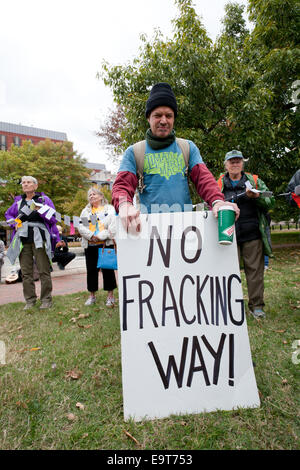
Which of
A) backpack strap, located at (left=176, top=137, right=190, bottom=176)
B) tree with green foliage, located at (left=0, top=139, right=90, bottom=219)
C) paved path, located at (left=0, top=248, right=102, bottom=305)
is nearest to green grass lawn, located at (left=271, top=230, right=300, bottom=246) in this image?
paved path, located at (left=0, top=248, right=102, bottom=305)

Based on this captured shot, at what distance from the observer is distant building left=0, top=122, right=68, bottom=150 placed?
1965 inches

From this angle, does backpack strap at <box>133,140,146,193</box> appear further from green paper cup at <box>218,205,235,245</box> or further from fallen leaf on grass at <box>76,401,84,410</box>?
fallen leaf on grass at <box>76,401,84,410</box>

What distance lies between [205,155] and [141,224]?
6.10m

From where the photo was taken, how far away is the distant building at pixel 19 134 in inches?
1965

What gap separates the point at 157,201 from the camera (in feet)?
6.46

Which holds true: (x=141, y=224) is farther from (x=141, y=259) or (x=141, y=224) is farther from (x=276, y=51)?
(x=276, y=51)

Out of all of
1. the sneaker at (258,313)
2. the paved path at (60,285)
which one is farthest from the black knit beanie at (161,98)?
the paved path at (60,285)

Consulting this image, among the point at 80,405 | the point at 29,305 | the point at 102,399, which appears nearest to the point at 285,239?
the point at 29,305

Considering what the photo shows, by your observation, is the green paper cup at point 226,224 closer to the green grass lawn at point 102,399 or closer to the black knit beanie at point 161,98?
the black knit beanie at point 161,98

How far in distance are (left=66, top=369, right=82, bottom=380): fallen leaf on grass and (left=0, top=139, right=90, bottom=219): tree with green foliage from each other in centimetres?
2243

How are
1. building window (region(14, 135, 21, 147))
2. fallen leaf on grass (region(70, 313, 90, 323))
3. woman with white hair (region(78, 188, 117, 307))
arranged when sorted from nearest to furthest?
fallen leaf on grass (region(70, 313, 90, 323)), woman with white hair (region(78, 188, 117, 307)), building window (region(14, 135, 21, 147))

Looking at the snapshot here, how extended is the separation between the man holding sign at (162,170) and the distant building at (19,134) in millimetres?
50640

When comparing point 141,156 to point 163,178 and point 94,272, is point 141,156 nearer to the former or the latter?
point 163,178
